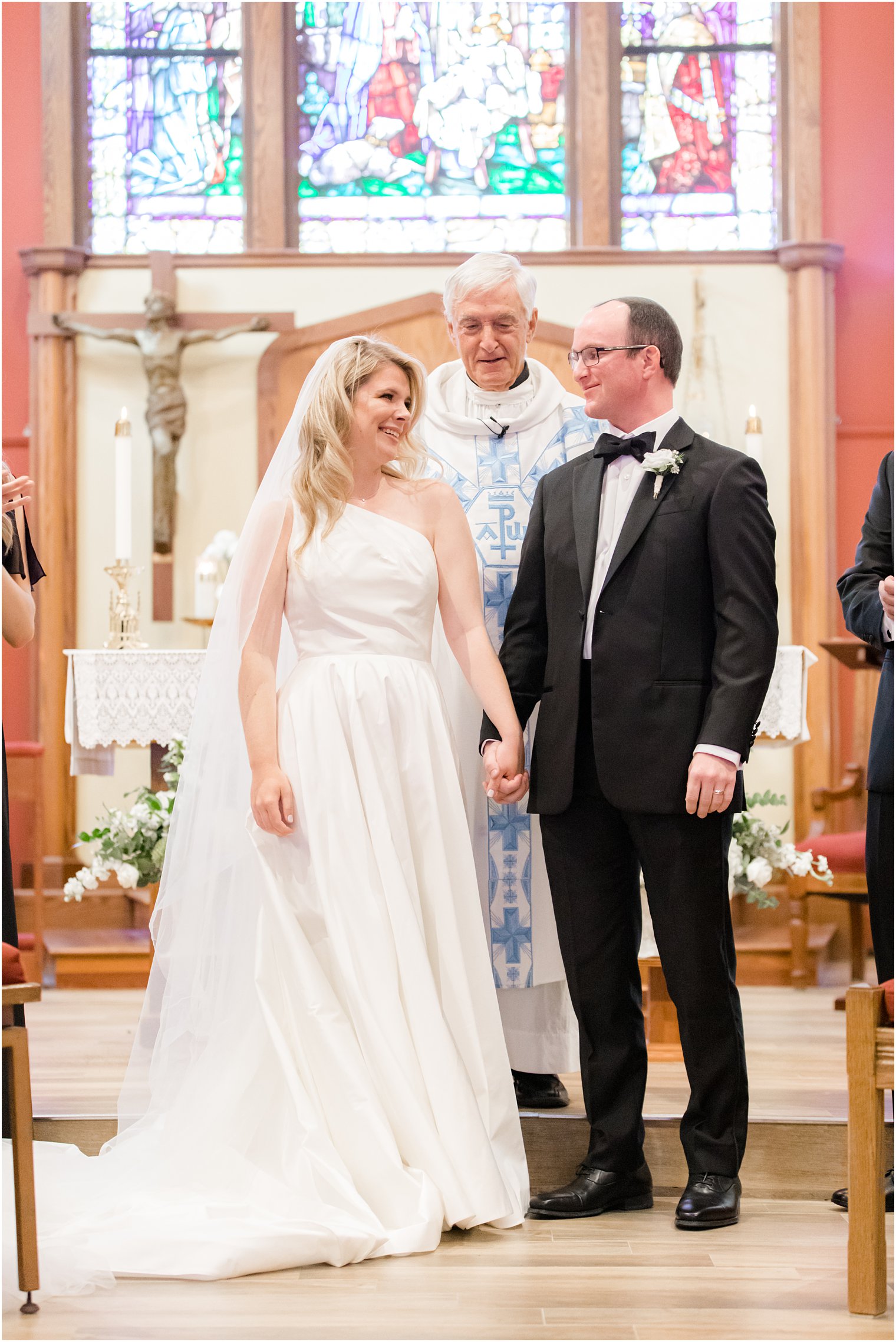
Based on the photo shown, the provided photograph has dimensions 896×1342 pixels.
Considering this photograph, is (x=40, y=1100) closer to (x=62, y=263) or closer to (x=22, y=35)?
(x=62, y=263)

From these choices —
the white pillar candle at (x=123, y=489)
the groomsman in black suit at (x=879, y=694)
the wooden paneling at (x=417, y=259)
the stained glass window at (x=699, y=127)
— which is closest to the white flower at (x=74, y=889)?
the white pillar candle at (x=123, y=489)

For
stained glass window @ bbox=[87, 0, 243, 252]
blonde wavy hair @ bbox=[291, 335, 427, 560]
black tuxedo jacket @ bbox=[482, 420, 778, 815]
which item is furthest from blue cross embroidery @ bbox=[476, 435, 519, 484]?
stained glass window @ bbox=[87, 0, 243, 252]

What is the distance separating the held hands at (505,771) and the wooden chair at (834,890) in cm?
240

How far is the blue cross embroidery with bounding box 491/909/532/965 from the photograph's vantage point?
3.27m

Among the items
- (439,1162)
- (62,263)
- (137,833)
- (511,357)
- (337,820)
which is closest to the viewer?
(439,1162)

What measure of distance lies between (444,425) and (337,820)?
108cm

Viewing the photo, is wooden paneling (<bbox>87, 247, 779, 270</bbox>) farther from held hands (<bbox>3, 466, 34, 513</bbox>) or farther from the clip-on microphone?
held hands (<bbox>3, 466, 34, 513</bbox>)

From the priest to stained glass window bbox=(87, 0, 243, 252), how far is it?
13.5 ft

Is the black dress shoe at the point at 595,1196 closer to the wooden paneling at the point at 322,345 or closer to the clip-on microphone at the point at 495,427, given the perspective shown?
the clip-on microphone at the point at 495,427

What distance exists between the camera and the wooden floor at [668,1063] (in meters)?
3.35

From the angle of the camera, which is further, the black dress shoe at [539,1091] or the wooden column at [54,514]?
the wooden column at [54,514]

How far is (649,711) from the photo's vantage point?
2742 mm

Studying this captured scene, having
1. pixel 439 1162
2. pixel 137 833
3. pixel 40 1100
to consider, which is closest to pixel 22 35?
pixel 137 833

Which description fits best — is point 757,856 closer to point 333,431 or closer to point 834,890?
point 834,890
